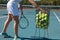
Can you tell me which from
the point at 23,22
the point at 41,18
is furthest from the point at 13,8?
the point at 23,22

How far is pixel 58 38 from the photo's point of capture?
8594mm

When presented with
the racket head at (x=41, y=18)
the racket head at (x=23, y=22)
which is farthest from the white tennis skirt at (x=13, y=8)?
the racket head at (x=23, y=22)

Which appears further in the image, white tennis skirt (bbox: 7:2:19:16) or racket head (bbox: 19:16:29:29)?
racket head (bbox: 19:16:29:29)

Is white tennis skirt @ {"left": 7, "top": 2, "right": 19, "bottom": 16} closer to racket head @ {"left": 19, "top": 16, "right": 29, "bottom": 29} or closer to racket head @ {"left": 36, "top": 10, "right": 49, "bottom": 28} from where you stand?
racket head @ {"left": 36, "top": 10, "right": 49, "bottom": 28}

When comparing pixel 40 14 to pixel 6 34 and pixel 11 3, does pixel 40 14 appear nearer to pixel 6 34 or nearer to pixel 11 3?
pixel 11 3

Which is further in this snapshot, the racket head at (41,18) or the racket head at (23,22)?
the racket head at (23,22)

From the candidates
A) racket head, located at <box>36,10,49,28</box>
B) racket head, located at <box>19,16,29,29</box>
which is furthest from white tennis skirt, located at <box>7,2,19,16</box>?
racket head, located at <box>19,16,29,29</box>

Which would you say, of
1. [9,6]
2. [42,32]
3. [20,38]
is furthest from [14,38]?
[42,32]

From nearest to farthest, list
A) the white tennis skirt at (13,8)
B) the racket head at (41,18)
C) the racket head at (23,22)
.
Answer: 1. the racket head at (41,18)
2. the white tennis skirt at (13,8)
3. the racket head at (23,22)

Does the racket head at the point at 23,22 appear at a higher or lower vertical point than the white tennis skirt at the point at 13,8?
lower

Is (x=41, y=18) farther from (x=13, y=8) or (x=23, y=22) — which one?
(x=23, y=22)

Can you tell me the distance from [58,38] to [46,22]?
1.13 meters

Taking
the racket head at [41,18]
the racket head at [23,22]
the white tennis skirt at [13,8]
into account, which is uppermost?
the white tennis skirt at [13,8]

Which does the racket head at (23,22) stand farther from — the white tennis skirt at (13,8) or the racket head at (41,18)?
the racket head at (41,18)
